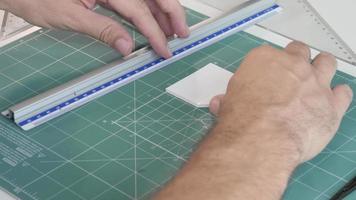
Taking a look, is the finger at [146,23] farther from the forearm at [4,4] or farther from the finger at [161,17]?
the forearm at [4,4]

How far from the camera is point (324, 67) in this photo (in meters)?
1.51

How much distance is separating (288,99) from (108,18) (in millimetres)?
622

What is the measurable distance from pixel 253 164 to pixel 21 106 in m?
0.62

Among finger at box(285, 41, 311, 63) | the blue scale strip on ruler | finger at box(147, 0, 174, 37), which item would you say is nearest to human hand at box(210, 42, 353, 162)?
finger at box(285, 41, 311, 63)

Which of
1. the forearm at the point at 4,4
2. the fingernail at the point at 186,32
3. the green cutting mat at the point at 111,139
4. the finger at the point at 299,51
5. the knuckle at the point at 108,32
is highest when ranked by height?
the finger at the point at 299,51

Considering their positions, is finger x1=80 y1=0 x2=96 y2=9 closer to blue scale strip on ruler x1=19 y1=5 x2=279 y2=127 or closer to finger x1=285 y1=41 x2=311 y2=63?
blue scale strip on ruler x1=19 y1=5 x2=279 y2=127

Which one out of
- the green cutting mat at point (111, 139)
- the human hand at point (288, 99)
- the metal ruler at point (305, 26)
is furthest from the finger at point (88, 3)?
the human hand at point (288, 99)

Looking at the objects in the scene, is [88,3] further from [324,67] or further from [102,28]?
[324,67]

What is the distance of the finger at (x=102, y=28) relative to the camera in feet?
5.78

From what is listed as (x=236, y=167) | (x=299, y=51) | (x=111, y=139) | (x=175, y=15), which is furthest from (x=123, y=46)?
(x=236, y=167)

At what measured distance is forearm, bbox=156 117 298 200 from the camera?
1.17 meters

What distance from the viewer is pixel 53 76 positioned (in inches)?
69.8

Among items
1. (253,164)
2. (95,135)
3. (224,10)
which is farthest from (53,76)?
(253,164)

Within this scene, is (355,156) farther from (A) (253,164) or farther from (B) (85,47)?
(B) (85,47)
